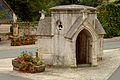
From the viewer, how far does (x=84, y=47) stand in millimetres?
22391

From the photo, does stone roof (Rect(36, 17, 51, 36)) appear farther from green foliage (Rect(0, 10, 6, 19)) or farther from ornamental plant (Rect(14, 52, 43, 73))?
green foliage (Rect(0, 10, 6, 19))

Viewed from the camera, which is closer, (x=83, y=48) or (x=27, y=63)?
(x=27, y=63)

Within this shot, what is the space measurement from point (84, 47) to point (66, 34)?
2.47m

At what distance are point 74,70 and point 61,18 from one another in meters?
3.36

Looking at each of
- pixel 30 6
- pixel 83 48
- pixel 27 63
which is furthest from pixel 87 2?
pixel 27 63

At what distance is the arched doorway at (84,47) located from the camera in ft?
70.8

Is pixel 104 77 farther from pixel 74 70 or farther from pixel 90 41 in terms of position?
pixel 90 41

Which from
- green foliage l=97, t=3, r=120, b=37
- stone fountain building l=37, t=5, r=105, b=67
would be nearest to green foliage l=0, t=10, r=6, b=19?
A: green foliage l=97, t=3, r=120, b=37

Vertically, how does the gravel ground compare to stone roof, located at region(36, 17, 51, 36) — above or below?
below

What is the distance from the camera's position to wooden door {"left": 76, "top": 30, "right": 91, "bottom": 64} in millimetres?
21866

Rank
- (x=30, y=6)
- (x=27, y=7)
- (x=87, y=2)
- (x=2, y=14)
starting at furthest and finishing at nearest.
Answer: (x=87, y=2)
(x=27, y=7)
(x=30, y=6)
(x=2, y=14)

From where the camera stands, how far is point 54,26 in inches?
822

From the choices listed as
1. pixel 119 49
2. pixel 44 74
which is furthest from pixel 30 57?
pixel 119 49

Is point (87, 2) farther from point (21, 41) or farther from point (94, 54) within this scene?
point (94, 54)
